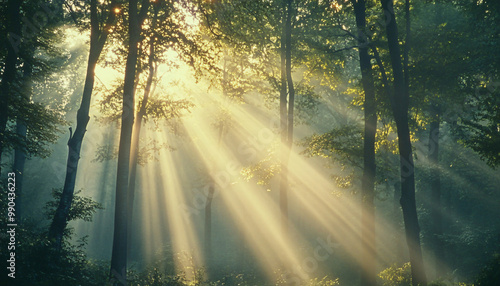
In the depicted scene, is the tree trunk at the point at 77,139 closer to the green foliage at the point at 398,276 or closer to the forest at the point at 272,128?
the forest at the point at 272,128

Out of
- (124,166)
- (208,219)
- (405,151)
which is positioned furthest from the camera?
(208,219)

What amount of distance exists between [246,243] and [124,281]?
19.9 m

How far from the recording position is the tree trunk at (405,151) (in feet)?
33.7

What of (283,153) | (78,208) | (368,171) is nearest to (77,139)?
(78,208)

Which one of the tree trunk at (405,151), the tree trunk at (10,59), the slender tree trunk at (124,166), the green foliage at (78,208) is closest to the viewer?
the slender tree trunk at (124,166)

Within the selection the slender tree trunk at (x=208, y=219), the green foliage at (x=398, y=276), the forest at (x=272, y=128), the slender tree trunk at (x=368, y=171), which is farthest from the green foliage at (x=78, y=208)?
the green foliage at (x=398, y=276)

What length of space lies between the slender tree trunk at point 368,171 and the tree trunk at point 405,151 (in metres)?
1.54

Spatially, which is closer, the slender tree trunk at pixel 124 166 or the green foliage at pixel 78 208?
the slender tree trunk at pixel 124 166

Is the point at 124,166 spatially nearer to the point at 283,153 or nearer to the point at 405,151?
the point at 283,153

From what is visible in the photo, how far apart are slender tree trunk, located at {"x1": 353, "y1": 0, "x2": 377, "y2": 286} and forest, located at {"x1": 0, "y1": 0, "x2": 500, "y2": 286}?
0.05 meters

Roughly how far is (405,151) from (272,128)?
2578cm

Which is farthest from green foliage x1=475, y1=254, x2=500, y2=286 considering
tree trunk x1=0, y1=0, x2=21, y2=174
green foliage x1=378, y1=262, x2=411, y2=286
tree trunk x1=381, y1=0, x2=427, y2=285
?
tree trunk x1=0, y1=0, x2=21, y2=174

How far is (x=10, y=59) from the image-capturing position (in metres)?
11.3

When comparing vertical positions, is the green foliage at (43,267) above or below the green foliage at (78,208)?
below
